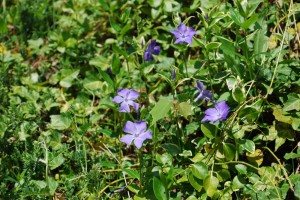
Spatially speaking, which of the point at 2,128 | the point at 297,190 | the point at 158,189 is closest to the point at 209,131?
the point at 158,189

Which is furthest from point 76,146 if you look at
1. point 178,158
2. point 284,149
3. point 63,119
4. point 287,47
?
point 287,47

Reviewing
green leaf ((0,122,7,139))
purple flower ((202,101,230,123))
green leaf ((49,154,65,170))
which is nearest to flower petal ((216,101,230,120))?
purple flower ((202,101,230,123))

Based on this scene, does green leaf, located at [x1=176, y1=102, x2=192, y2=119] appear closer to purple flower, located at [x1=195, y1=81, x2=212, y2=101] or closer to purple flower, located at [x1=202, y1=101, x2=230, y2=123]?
purple flower, located at [x1=202, y1=101, x2=230, y2=123]

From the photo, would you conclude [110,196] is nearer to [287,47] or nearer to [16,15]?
[287,47]

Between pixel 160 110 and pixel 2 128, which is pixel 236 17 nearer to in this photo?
pixel 160 110

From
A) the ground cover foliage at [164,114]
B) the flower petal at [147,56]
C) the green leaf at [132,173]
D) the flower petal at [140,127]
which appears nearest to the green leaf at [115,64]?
the ground cover foliage at [164,114]

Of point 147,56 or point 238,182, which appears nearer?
point 238,182

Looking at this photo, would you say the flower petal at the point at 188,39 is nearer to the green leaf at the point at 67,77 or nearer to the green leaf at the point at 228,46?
the green leaf at the point at 228,46
